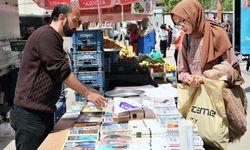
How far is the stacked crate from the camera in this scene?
500cm

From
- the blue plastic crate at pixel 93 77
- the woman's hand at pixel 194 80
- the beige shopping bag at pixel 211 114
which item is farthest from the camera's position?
the blue plastic crate at pixel 93 77

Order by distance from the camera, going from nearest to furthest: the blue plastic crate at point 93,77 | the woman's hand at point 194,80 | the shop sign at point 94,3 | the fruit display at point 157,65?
1. the woman's hand at point 194,80
2. the blue plastic crate at point 93,77
3. the shop sign at point 94,3
4. the fruit display at point 157,65

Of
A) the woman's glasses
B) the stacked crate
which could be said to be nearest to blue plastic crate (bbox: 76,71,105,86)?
the stacked crate

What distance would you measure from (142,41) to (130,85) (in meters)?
8.76

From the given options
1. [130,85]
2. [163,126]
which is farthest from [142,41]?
[163,126]

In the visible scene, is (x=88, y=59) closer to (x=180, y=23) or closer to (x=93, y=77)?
(x=93, y=77)

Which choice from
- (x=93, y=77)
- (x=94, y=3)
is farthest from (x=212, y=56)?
(x=94, y=3)

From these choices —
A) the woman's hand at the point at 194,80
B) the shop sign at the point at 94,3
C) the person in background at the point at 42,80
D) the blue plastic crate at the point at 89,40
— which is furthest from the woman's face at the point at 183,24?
the shop sign at the point at 94,3

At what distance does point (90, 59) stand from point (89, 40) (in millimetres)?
224

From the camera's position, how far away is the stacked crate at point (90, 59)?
500cm

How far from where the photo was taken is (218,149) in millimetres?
3131

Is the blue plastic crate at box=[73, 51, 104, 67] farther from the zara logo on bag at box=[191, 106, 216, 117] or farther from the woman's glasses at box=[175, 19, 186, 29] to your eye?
the zara logo on bag at box=[191, 106, 216, 117]

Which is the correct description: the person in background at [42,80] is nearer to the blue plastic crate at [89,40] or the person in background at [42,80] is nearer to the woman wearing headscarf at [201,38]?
the woman wearing headscarf at [201,38]

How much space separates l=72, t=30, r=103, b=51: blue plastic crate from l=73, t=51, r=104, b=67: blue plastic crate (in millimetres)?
72
